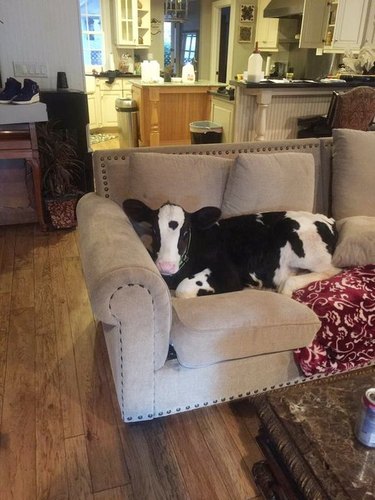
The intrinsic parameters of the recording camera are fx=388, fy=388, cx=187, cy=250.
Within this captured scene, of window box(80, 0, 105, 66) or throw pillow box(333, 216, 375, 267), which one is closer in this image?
throw pillow box(333, 216, 375, 267)

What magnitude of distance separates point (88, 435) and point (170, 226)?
818mm

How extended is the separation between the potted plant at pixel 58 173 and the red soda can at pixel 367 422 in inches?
102

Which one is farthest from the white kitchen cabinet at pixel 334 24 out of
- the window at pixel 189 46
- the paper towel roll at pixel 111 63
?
the paper towel roll at pixel 111 63

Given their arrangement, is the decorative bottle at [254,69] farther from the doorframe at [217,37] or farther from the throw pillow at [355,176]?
the doorframe at [217,37]

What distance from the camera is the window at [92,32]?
249 inches

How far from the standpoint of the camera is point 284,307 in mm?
1328

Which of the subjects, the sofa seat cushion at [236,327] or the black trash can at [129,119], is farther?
the black trash can at [129,119]

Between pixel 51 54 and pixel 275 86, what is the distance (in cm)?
198

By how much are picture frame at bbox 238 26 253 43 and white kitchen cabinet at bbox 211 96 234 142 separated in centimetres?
262

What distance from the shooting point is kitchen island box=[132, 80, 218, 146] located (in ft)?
16.5

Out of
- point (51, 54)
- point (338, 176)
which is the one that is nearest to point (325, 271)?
point (338, 176)

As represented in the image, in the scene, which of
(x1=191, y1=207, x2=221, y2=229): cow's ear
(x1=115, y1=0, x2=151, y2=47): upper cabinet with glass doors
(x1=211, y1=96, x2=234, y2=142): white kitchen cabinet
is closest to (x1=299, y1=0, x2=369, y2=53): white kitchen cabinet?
(x1=211, y1=96, x2=234, y2=142): white kitchen cabinet

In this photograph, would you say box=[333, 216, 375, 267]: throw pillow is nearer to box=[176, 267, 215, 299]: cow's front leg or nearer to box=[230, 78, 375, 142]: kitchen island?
box=[176, 267, 215, 299]: cow's front leg

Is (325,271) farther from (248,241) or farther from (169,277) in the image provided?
(169,277)
